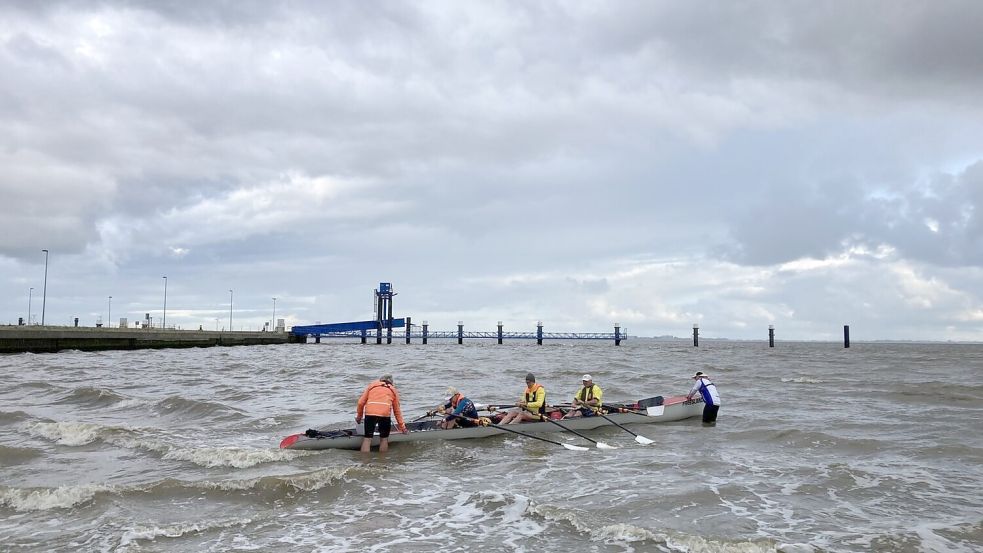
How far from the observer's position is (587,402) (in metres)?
18.1

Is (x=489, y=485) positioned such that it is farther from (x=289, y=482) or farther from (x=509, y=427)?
(x=509, y=427)

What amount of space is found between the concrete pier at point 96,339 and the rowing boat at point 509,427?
48708 millimetres

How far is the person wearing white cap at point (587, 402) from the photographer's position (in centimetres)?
1772

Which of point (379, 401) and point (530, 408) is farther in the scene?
point (530, 408)

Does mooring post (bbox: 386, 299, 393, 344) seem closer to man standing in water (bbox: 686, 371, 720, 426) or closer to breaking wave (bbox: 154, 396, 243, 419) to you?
breaking wave (bbox: 154, 396, 243, 419)

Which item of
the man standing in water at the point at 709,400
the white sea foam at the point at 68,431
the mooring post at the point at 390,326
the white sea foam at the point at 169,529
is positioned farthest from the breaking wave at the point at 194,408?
the mooring post at the point at 390,326

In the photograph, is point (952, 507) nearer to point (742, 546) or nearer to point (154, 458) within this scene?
point (742, 546)

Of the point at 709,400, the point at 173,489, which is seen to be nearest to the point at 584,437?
the point at 709,400

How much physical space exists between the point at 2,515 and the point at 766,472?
12758 mm

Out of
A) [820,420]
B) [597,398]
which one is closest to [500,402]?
→ [597,398]

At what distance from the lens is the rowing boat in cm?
1462


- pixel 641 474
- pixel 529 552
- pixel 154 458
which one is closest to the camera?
pixel 529 552

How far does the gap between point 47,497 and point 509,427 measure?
32.2 feet

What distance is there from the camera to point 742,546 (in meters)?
8.13
